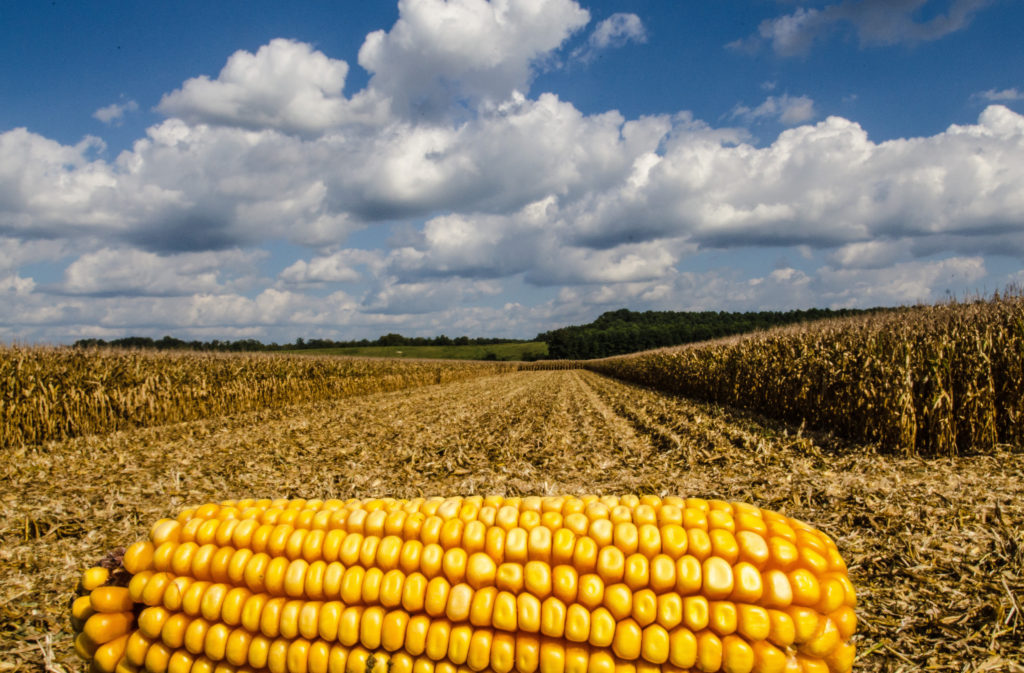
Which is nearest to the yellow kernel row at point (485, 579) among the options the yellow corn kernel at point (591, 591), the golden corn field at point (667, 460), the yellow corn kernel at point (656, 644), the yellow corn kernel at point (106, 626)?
the yellow corn kernel at point (591, 591)

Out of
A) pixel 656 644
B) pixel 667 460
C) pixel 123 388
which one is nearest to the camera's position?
pixel 656 644

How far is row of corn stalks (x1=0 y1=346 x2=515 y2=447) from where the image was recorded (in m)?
10.2

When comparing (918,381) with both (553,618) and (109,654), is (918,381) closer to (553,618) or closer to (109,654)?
(553,618)

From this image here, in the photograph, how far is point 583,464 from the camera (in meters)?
A: 6.95

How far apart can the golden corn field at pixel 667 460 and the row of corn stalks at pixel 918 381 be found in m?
0.04

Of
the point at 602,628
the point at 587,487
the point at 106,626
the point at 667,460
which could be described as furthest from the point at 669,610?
the point at 667,460

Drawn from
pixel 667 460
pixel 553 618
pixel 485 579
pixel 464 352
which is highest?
pixel 485 579

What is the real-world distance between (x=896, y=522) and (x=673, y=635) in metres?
3.30

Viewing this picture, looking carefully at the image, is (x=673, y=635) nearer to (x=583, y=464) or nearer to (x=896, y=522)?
(x=896, y=522)

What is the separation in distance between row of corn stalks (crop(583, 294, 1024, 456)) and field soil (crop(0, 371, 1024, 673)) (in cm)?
56

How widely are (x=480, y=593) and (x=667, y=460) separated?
5577 millimetres

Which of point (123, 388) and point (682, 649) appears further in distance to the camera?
point (123, 388)

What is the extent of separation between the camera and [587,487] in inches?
225

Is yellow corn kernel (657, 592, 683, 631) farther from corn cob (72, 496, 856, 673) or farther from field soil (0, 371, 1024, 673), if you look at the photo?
field soil (0, 371, 1024, 673)
